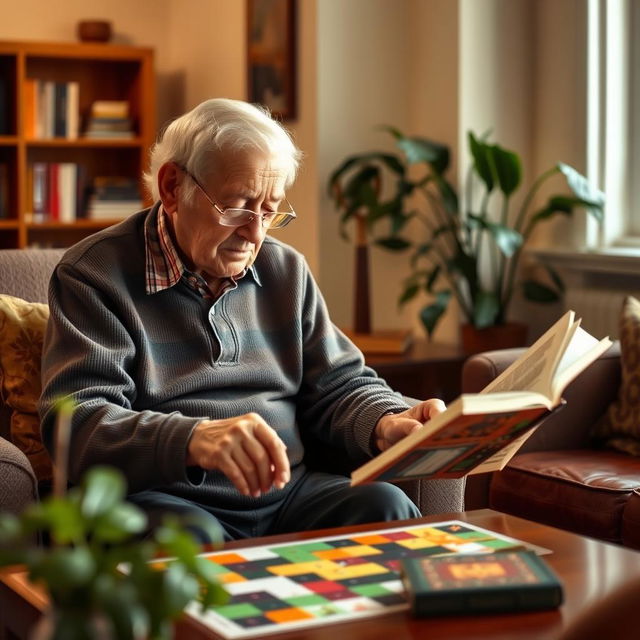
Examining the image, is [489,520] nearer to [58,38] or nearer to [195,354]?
[195,354]

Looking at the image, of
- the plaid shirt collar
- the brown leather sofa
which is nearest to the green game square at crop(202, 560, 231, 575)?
the plaid shirt collar

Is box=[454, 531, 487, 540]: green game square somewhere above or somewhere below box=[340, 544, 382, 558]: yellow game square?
below

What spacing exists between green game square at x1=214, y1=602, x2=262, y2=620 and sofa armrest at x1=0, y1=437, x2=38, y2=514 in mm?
556

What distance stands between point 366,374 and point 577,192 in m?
1.40

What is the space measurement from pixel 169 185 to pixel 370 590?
901 millimetres

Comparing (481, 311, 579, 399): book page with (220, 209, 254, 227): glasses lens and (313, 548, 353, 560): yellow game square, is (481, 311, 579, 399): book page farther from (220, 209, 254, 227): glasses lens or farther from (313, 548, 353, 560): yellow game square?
(220, 209, 254, 227): glasses lens

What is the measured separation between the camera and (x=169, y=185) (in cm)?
193

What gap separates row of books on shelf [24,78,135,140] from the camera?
4664 millimetres

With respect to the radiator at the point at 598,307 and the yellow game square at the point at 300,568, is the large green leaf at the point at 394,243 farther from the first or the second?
the yellow game square at the point at 300,568

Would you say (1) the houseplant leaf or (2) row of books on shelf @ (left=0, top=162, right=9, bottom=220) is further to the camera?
(2) row of books on shelf @ (left=0, top=162, right=9, bottom=220)

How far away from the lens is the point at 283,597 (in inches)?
49.5

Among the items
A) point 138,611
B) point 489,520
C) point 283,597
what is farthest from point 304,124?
point 138,611

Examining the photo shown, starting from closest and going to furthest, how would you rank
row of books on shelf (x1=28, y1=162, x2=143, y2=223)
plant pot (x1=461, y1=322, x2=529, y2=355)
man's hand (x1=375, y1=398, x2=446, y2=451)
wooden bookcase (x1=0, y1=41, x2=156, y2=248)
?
man's hand (x1=375, y1=398, x2=446, y2=451) → plant pot (x1=461, y1=322, x2=529, y2=355) → wooden bookcase (x1=0, y1=41, x2=156, y2=248) → row of books on shelf (x1=28, y1=162, x2=143, y2=223)

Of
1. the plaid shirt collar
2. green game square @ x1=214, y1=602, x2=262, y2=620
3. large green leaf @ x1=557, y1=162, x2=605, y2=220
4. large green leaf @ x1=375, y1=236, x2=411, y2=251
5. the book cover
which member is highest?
large green leaf @ x1=557, y1=162, x2=605, y2=220
